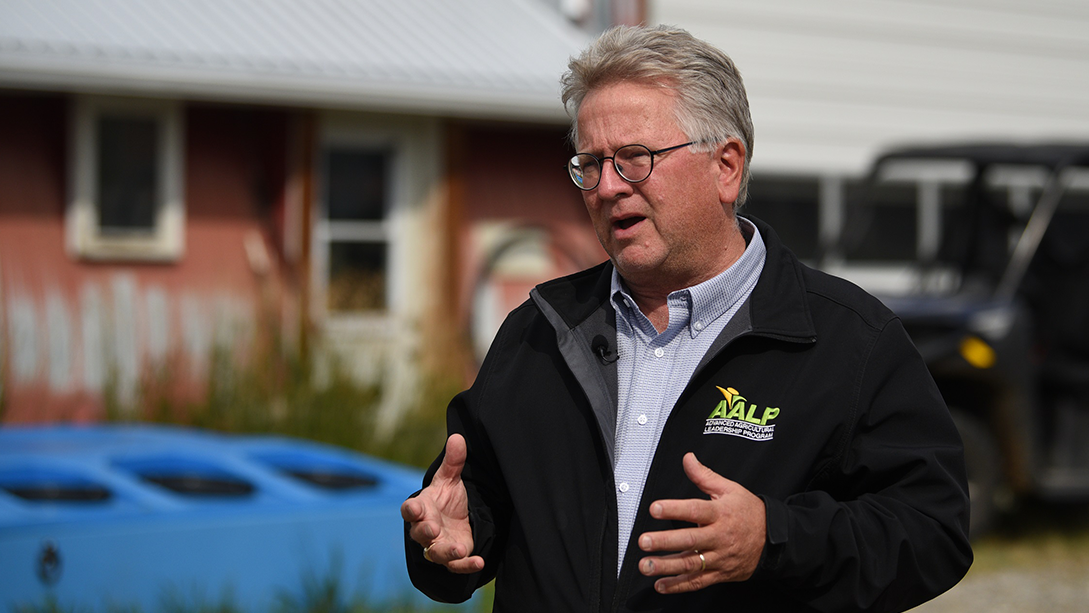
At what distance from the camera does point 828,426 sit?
6.50 feet

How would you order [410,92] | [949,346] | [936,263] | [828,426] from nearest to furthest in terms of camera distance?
[828,426] < [949,346] < [936,263] < [410,92]

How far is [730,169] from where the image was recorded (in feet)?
7.47

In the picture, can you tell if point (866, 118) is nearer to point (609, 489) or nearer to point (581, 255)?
point (581, 255)

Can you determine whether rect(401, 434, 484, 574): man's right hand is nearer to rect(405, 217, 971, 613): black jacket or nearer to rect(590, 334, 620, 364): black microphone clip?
rect(405, 217, 971, 613): black jacket

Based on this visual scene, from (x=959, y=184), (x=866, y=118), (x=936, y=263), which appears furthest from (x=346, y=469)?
(x=959, y=184)

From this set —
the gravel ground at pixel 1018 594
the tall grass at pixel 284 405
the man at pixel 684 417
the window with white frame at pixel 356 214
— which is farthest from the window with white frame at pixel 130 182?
the man at pixel 684 417

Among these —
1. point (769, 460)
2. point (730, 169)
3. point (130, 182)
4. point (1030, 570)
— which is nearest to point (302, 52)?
point (130, 182)

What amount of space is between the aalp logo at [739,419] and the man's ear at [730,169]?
433 mm

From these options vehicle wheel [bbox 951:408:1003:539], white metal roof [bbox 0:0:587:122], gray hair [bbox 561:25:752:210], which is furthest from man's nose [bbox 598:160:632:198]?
white metal roof [bbox 0:0:587:122]

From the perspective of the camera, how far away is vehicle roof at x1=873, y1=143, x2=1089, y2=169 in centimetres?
725

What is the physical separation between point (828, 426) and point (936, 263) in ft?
20.7

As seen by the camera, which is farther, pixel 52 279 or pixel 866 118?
pixel 866 118

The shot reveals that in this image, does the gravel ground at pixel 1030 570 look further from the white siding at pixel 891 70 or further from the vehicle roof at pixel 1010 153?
the white siding at pixel 891 70

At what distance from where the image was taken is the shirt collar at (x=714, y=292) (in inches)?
86.9
